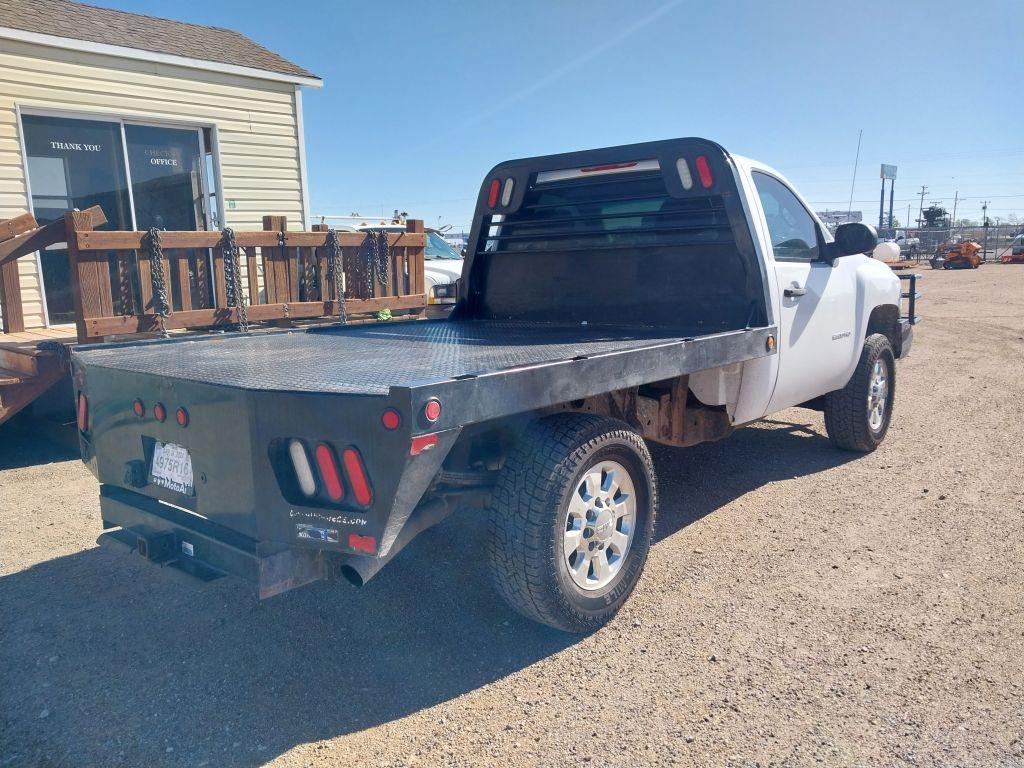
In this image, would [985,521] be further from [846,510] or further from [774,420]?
[774,420]

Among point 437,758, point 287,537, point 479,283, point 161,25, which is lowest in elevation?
point 437,758

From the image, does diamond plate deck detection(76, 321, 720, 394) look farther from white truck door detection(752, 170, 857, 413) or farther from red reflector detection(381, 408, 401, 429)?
white truck door detection(752, 170, 857, 413)

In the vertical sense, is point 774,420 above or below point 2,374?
below

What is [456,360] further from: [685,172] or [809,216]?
[809,216]

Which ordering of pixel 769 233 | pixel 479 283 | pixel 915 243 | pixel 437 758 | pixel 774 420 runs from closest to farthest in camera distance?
pixel 437 758 → pixel 769 233 → pixel 479 283 → pixel 774 420 → pixel 915 243

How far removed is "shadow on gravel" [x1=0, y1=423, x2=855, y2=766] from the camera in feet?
8.96

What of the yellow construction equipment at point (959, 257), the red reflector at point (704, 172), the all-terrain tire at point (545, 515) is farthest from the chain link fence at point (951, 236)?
the all-terrain tire at point (545, 515)

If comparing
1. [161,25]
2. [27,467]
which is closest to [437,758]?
[27,467]

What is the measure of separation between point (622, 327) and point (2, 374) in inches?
180

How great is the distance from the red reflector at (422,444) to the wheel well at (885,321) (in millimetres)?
4746

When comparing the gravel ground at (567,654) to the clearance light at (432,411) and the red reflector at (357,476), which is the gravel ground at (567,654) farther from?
the clearance light at (432,411)

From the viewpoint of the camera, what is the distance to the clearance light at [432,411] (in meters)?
2.39

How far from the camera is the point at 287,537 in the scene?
8.79 ft

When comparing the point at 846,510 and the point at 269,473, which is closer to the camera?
the point at 269,473
